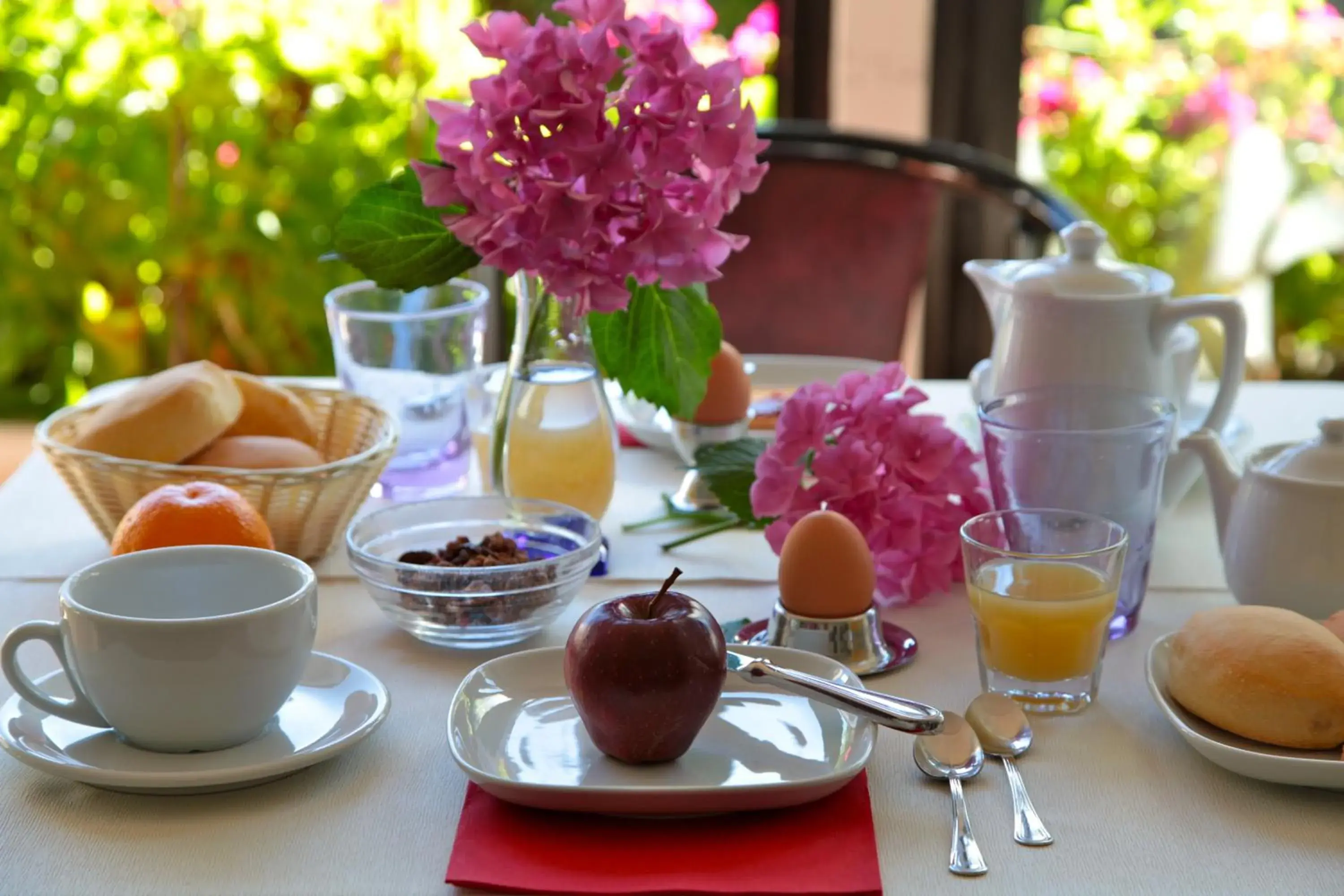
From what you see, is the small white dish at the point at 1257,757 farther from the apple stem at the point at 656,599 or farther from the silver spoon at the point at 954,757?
the apple stem at the point at 656,599

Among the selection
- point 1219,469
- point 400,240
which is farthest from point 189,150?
point 1219,469

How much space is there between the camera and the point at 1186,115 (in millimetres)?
2418

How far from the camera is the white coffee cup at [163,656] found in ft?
2.24

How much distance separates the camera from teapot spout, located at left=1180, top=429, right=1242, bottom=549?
0.94m

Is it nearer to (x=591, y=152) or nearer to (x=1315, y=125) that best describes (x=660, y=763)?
(x=591, y=152)

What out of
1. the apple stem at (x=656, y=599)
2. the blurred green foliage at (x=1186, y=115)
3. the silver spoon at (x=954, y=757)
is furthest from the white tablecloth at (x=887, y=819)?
the blurred green foliage at (x=1186, y=115)

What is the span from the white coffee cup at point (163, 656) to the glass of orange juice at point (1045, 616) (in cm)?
37

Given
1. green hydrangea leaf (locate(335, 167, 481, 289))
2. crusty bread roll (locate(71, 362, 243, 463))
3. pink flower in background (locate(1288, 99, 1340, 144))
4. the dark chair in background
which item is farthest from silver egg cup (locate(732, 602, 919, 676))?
pink flower in background (locate(1288, 99, 1340, 144))

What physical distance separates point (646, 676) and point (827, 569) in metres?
0.20

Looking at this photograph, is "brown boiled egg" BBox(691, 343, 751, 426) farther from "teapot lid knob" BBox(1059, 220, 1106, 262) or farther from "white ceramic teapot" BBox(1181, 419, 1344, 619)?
"white ceramic teapot" BBox(1181, 419, 1344, 619)

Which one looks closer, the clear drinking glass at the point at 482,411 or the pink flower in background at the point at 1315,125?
the clear drinking glass at the point at 482,411

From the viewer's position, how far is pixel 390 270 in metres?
0.98

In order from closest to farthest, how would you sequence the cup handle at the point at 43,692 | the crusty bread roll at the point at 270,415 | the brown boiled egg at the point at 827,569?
the cup handle at the point at 43,692, the brown boiled egg at the point at 827,569, the crusty bread roll at the point at 270,415

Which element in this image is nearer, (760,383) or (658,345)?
(658,345)
